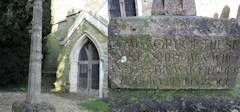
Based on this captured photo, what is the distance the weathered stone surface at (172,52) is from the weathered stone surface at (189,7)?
0.22m

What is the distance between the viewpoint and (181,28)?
140 centimetres

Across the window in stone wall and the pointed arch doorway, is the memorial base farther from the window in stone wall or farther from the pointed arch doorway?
the pointed arch doorway

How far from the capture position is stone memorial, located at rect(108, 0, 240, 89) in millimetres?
1375

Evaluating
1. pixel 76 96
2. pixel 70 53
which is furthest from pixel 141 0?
pixel 76 96

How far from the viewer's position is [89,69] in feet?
30.3

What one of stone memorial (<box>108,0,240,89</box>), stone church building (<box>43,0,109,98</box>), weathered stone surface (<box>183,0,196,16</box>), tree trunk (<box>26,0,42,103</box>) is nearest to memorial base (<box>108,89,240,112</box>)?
stone memorial (<box>108,0,240,89</box>)

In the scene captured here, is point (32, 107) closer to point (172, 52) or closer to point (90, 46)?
point (172, 52)

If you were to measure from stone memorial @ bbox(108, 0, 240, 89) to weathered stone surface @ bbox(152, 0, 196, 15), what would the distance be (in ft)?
0.77

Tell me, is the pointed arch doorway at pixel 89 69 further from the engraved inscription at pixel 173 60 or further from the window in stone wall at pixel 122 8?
the engraved inscription at pixel 173 60

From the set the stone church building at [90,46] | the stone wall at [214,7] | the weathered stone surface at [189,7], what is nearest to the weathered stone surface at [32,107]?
the stone church building at [90,46]

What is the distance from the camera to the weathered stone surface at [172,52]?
1375 mm

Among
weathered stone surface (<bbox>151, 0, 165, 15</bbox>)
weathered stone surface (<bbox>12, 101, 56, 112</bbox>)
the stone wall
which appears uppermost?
the stone wall

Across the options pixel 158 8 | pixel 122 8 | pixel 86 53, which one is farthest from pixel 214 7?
pixel 86 53

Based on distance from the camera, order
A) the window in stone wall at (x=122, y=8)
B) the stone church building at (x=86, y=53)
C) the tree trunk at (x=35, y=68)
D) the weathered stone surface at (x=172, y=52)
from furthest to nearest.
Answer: the stone church building at (x=86, y=53) → the window in stone wall at (x=122, y=8) → the tree trunk at (x=35, y=68) → the weathered stone surface at (x=172, y=52)
